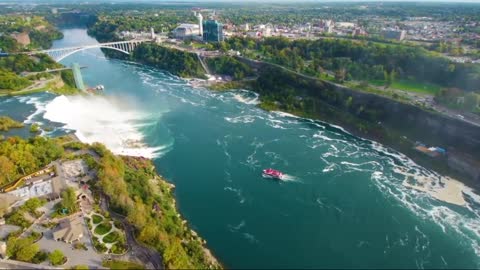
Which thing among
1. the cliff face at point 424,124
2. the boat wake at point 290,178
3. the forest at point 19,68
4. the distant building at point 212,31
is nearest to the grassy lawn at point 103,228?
the boat wake at point 290,178

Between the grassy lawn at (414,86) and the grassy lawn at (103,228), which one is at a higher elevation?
the grassy lawn at (414,86)

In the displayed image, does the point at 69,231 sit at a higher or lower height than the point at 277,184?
higher

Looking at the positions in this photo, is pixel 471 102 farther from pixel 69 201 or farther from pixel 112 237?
pixel 69 201

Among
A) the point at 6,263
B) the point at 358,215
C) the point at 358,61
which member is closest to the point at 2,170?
the point at 6,263

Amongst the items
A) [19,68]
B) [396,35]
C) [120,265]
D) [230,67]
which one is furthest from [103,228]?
Result: [396,35]

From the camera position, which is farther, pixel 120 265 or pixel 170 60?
pixel 170 60

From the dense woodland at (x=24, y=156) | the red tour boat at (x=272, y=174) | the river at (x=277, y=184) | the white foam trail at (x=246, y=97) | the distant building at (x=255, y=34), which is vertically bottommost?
the white foam trail at (x=246, y=97)

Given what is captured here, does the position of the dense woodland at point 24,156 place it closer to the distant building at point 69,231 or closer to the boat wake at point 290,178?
the distant building at point 69,231
